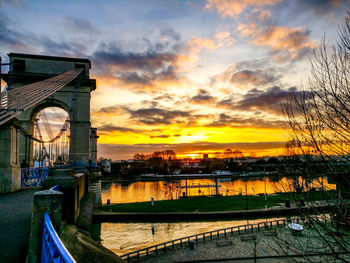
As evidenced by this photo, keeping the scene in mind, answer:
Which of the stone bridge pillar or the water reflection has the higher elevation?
the stone bridge pillar

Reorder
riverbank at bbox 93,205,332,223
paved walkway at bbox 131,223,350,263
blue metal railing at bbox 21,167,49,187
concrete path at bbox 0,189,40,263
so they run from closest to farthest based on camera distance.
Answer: concrete path at bbox 0,189,40,263, blue metal railing at bbox 21,167,49,187, paved walkway at bbox 131,223,350,263, riverbank at bbox 93,205,332,223

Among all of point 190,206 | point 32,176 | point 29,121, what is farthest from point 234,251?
point 29,121

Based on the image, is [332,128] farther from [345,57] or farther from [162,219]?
[162,219]

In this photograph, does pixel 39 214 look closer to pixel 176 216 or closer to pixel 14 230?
pixel 14 230

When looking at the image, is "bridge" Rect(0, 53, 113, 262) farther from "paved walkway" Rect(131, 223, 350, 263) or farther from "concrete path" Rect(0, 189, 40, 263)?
"paved walkway" Rect(131, 223, 350, 263)

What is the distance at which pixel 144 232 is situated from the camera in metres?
23.8

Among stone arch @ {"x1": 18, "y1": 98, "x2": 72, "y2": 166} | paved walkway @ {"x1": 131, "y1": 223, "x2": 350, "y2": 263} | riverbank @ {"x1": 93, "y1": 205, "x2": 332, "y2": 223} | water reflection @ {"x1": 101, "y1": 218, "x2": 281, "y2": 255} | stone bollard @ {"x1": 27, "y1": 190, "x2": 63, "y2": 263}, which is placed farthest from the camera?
riverbank @ {"x1": 93, "y1": 205, "x2": 332, "y2": 223}

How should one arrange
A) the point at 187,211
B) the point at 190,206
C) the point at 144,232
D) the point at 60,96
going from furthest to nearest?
the point at 190,206
the point at 187,211
the point at 60,96
the point at 144,232

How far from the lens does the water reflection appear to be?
2031 cm

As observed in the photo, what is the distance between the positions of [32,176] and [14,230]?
996cm

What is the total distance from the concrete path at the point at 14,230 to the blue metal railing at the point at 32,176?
5.63 metres

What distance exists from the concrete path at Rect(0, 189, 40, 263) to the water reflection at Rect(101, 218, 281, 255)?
12383 mm

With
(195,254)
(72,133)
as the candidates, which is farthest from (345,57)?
(72,133)

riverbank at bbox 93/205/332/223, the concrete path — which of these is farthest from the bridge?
riverbank at bbox 93/205/332/223
